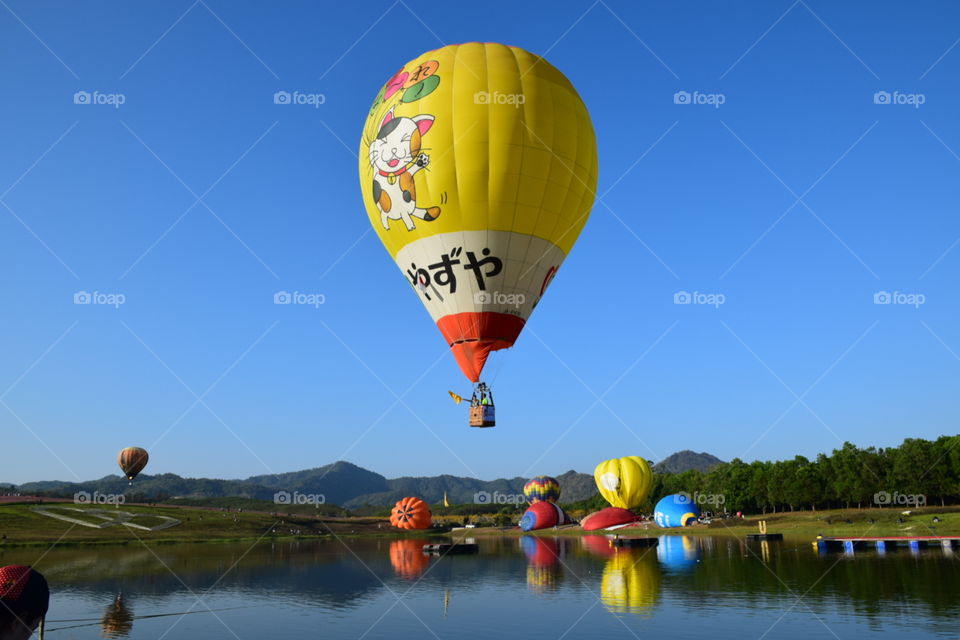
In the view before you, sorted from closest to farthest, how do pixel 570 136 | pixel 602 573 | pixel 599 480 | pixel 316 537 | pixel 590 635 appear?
1. pixel 590 635
2. pixel 570 136
3. pixel 602 573
4. pixel 599 480
5. pixel 316 537

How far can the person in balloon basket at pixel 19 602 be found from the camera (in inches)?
980

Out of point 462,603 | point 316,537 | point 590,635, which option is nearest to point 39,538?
point 316,537

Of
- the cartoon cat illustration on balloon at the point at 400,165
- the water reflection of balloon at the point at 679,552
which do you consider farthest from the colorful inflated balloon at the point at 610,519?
the cartoon cat illustration on balloon at the point at 400,165

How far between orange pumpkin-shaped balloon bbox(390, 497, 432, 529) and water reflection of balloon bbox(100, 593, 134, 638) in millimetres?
78833

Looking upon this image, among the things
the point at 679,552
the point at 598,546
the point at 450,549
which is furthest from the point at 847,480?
the point at 450,549

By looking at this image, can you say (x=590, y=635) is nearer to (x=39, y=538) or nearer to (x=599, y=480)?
(x=599, y=480)

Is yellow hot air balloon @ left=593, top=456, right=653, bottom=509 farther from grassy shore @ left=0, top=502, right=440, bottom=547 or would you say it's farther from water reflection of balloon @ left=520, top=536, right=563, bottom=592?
grassy shore @ left=0, top=502, right=440, bottom=547

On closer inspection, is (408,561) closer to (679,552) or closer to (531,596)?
(679,552)

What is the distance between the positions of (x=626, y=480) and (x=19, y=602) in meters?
78.1

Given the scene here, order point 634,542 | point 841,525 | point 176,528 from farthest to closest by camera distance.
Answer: point 176,528
point 841,525
point 634,542

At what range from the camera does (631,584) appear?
138 feet

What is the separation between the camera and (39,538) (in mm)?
83188

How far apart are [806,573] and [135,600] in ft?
133

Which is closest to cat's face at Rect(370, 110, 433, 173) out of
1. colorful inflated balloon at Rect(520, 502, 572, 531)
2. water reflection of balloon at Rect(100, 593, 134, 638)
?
water reflection of balloon at Rect(100, 593, 134, 638)
